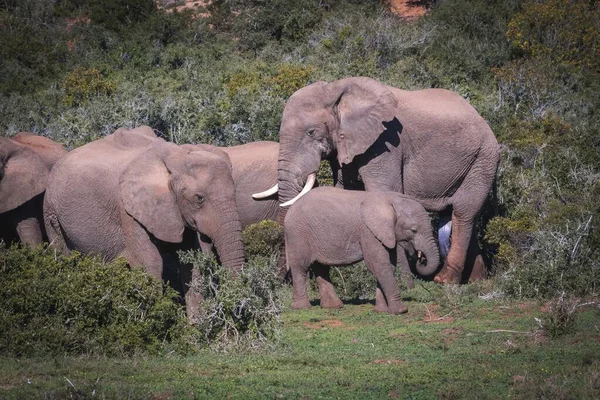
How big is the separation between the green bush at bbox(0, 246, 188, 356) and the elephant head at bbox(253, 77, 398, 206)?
3829mm

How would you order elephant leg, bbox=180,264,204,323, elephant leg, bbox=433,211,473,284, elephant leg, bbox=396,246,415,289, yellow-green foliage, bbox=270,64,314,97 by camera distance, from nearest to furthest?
elephant leg, bbox=180,264,204,323
elephant leg, bbox=396,246,415,289
elephant leg, bbox=433,211,473,284
yellow-green foliage, bbox=270,64,314,97

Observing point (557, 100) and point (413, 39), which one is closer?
point (557, 100)

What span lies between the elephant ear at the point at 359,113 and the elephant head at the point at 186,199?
121 inches

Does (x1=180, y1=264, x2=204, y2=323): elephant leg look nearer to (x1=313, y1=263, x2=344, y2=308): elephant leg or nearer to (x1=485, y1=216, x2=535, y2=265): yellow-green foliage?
(x1=313, y1=263, x2=344, y2=308): elephant leg

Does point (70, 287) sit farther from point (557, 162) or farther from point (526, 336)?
point (557, 162)

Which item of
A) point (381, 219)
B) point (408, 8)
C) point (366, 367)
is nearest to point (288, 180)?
point (381, 219)

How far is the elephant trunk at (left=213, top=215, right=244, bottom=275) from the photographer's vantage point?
13.2 m

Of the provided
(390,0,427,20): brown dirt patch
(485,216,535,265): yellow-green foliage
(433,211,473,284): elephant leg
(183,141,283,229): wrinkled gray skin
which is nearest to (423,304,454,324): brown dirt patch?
(485,216,535,265): yellow-green foliage

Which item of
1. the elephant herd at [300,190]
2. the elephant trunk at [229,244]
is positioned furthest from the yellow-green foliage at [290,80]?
the elephant trunk at [229,244]

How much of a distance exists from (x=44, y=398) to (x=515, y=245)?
322 inches

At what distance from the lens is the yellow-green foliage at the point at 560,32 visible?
26.2 metres

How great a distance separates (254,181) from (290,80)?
5.07 m

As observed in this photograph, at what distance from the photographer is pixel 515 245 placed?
55.4 feet

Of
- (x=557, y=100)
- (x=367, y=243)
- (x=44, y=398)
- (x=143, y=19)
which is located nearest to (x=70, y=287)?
(x=44, y=398)
